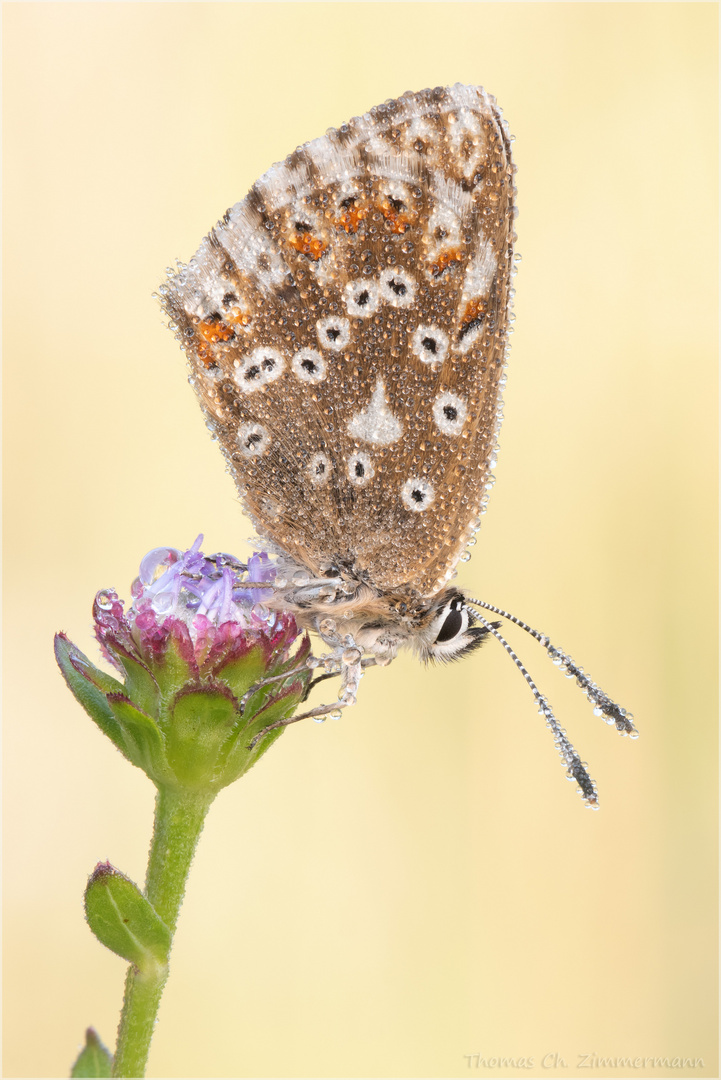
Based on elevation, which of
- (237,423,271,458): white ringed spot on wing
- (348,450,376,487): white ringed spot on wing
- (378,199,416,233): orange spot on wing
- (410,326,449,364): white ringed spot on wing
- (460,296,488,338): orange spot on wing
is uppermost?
(378,199,416,233): orange spot on wing

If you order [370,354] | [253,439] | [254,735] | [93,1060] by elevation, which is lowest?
[93,1060]

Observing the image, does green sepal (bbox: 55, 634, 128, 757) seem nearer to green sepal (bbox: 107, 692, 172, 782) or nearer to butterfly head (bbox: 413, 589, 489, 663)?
green sepal (bbox: 107, 692, 172, 782)

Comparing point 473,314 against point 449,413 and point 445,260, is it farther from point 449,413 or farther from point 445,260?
point 449,413

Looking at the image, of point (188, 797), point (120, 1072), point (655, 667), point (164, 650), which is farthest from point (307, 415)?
point (655, 667)

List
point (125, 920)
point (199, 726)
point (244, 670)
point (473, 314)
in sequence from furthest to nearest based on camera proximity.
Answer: point (473, 314) < point (244, 670) < point (199, 726) < point (125, 920)

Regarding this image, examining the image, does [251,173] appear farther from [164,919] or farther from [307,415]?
[164,919]

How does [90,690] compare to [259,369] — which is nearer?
[90,690]

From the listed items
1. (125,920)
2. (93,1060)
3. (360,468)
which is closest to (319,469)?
(360,468)

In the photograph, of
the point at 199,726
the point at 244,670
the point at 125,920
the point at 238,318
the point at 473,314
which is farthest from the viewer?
the point at 238,318

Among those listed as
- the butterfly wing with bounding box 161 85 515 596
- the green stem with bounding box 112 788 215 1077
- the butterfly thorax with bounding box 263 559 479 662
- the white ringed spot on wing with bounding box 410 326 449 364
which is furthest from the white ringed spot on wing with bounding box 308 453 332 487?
the green stem with bounding box 112 788 215 1077
